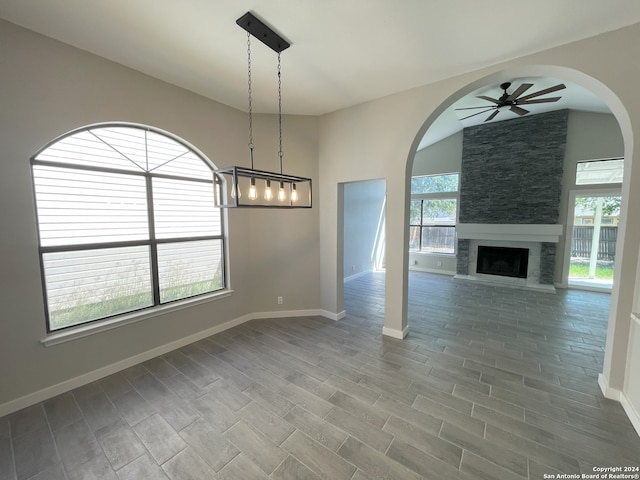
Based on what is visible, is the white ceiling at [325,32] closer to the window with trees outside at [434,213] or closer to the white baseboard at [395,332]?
the white baseboard at [395,332]

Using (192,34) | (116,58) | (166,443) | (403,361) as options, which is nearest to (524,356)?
(403,361)

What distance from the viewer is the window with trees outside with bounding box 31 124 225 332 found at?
7.88 feet

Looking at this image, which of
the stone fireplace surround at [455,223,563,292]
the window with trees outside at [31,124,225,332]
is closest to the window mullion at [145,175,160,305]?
the window with trees outside at [31,124,225,332]

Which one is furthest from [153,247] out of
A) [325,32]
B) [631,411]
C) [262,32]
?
[631,411]

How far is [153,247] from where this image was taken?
305 centimetres

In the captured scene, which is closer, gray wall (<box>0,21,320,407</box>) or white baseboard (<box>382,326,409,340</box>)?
gray wall (<box>0,21,320,407</box>)

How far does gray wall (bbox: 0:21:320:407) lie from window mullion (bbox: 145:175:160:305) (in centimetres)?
33

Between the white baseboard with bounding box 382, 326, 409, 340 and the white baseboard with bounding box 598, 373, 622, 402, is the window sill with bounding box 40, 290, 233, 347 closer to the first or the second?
the white baseboard with bounding box 382, 326, 409, 340

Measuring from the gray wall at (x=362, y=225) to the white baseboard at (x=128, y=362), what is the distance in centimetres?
297

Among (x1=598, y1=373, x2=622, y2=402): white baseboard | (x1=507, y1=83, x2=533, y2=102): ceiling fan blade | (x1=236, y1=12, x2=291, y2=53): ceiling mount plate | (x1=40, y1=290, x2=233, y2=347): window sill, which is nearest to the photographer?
(x1=236, y1=12, x2=291, y2=53): ceiling mount plate

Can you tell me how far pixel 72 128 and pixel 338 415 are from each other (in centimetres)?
366

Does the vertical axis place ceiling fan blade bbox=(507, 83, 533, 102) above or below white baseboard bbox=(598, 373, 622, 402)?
above

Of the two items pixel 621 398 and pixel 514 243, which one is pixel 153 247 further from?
pixel 514 243

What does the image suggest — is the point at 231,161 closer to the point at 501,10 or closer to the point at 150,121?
the point at 150,121
